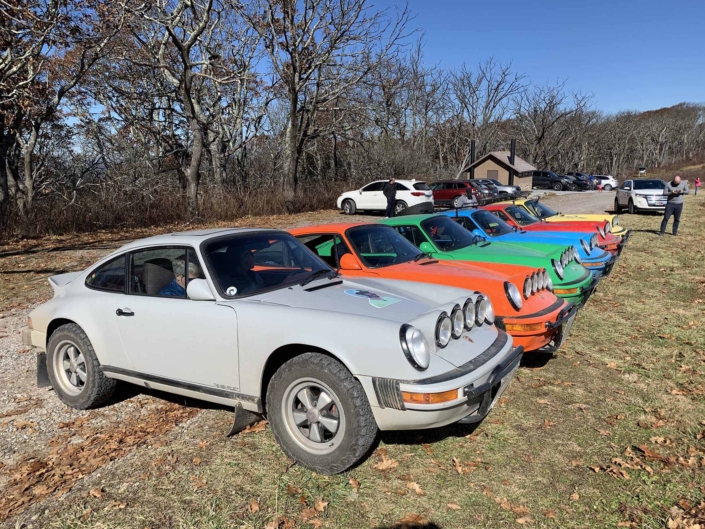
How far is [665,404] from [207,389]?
3.93 m

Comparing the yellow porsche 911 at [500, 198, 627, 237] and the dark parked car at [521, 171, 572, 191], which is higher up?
the dark parked car at [521, 171, 572, 191]

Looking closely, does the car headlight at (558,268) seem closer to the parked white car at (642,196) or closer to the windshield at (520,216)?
the windshield at (520,216)

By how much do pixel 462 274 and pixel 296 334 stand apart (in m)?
2.51

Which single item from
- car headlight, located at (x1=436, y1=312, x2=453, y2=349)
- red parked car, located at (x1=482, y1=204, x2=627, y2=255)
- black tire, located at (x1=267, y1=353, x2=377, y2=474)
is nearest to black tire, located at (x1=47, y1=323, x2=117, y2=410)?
black tire, located at (x1=267, y1=353, x2=377, y2=474)

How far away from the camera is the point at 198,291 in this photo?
3.51 m

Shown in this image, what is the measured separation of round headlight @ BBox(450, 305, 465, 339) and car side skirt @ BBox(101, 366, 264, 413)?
1.43 meters

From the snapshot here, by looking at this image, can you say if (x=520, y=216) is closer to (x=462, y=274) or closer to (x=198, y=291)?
(x=462, y=274)

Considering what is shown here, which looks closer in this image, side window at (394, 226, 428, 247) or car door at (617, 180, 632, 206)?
side window at (394, 226, 428, 247)

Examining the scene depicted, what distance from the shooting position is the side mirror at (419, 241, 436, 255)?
659cm

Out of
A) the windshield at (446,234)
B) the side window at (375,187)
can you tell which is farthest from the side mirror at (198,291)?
the side window at (375,187)

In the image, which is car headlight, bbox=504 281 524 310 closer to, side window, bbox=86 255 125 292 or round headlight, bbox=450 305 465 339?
round headlight, bbox=450 305 465 339

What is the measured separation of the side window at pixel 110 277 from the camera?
414 cm

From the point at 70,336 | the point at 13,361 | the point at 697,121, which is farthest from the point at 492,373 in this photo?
the point at 697,121

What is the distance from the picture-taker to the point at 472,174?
199 ft
